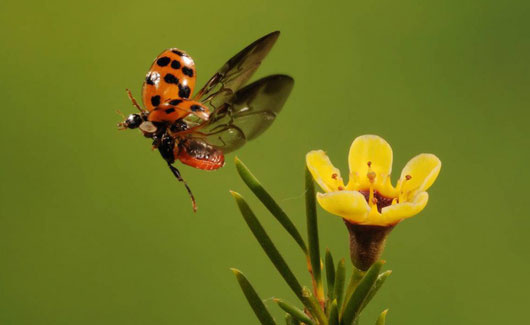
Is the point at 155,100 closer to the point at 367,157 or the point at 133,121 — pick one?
the point at 133,121

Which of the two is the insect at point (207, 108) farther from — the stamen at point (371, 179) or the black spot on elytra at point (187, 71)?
the stamen at point (371, 179)

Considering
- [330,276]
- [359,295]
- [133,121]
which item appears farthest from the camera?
[133,121]

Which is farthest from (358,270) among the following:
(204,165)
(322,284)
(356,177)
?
(204,165)

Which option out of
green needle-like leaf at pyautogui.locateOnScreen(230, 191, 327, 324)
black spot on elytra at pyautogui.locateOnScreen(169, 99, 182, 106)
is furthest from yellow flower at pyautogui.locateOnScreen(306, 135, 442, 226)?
black spot on elytra at pyautogui.locateOnScreen(169, 99, 182, 106)

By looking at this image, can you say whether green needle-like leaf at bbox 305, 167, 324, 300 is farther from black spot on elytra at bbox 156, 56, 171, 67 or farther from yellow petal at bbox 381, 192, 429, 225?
black spot on elytra at bbox 156, 56, 171, 67

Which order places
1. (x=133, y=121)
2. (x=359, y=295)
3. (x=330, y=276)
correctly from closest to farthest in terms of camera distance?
(x=359, y=295) → (x=330, y=276) → (x=133, y=121)

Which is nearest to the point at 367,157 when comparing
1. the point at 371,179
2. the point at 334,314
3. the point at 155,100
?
the point at 371,179

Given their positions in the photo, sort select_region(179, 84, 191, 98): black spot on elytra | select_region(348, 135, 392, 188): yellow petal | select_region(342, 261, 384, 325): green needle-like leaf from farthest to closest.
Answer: select_region(179, 84, 191, 98): black spot on elytra < select_region(348, 135, 392, 188): yellow petal < select_region(342, 261, 384, 325): green needle-like leaf
